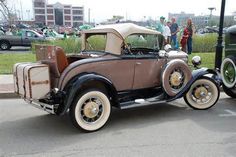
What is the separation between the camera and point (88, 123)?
5211mm

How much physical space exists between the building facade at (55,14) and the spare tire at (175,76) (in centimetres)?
9406

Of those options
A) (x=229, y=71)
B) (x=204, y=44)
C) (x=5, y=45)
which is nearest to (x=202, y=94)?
(x=229, y=71)

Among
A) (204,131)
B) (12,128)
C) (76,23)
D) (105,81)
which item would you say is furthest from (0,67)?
(76,23)

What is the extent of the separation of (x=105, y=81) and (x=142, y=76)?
2.99 feet

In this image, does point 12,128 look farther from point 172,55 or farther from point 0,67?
point 0,67

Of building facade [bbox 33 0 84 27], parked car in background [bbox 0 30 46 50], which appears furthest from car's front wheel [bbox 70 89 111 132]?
building facade [bbox 33 0 84 27]

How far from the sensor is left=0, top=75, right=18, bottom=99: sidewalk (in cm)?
764

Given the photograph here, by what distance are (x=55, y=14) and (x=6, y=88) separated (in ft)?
310

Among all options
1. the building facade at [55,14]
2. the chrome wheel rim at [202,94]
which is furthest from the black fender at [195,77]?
the building facade at [55,14]

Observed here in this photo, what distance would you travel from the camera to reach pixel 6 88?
26.3 feet

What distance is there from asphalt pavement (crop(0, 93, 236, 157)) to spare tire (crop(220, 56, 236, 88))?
2.02 ft

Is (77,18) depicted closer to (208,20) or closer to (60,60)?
(208,20)

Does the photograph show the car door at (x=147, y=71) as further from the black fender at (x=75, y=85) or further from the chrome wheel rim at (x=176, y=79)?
the black fender at (x=75, y=85)

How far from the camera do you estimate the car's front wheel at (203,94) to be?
6430 mm
